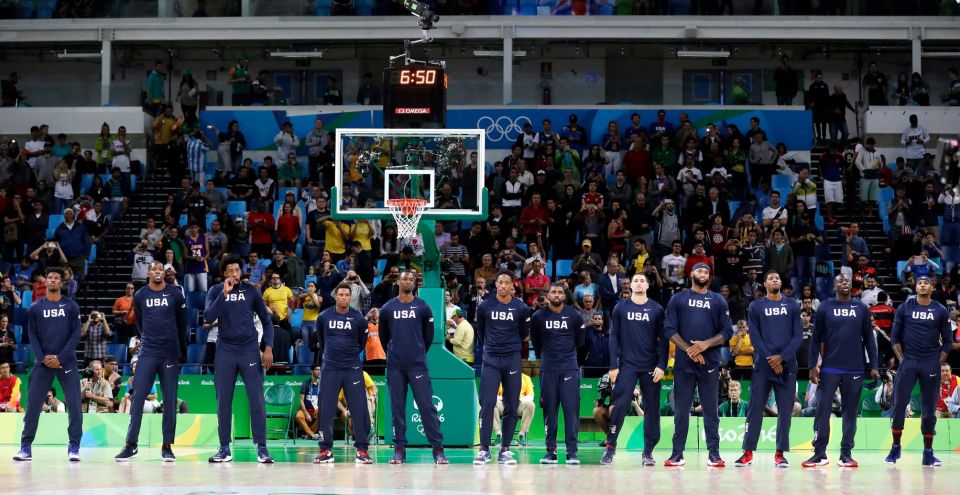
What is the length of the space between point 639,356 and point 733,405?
5.91 meters

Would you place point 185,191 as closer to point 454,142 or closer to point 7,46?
point 7,46

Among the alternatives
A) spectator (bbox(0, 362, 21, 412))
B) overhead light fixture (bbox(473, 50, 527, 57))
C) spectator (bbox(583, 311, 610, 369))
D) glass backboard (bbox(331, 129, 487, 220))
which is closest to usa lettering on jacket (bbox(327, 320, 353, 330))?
glass backboard (bbox(331, 129, 487, 220))

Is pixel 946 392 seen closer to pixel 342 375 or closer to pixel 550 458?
pixel 550 458

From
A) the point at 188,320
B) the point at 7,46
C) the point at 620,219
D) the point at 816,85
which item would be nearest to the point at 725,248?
the point at 620,219

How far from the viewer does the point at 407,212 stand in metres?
17.6

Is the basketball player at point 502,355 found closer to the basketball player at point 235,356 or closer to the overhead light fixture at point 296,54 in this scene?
the basketball player at point 235,356

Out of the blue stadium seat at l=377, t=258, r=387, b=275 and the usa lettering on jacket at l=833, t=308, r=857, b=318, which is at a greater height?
the blue stadium seat at l=377, t=258, r=387, b=275

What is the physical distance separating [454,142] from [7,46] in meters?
20.1

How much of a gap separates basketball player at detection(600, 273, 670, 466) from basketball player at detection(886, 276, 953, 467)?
286 cm

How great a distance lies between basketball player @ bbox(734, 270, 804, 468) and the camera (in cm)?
1481

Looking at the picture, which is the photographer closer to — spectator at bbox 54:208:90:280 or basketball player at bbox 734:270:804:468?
spectator at bbox 54:208:90:280

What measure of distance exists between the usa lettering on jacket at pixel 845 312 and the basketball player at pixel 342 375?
5.49m

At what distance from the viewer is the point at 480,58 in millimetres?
34156

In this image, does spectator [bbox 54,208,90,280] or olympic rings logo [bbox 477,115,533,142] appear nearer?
spectator [bbox 54,208,90,280]
